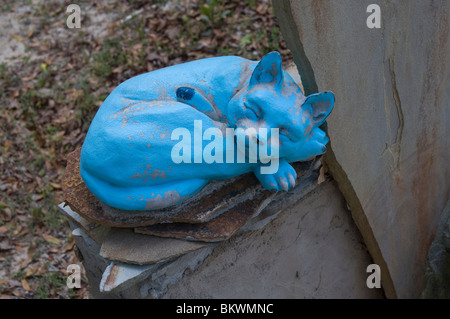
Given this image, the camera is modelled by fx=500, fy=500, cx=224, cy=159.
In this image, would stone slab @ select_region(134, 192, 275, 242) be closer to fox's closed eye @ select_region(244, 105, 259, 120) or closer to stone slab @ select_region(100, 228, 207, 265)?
stone slab @ select_region(100, 228, 207, 265)

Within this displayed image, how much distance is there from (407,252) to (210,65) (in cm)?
191

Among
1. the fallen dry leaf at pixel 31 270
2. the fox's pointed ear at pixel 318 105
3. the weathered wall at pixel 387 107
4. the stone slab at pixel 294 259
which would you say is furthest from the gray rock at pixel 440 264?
the fallen dry leaf at pixel 31 270

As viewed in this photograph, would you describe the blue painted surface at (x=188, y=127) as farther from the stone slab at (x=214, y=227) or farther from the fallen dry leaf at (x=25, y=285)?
the fallen dry leaf at (x=25, y=285)

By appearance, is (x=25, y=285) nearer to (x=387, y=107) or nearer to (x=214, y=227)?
(x=214, y=227)

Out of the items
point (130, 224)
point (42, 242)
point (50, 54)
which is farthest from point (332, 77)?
point (50, 54)

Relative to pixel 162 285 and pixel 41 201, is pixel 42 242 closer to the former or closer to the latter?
pixel 41 201

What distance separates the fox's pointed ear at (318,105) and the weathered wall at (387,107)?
0.66ft

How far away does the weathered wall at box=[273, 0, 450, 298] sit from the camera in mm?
2203

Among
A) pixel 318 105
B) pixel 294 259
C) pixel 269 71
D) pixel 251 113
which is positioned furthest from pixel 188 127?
pixel 294 259

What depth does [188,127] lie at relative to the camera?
211 centimetres

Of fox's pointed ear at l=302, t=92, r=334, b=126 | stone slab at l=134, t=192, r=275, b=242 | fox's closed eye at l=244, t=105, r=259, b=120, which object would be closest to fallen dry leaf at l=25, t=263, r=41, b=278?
stone slab at l=134, t=192, r=275, b=242

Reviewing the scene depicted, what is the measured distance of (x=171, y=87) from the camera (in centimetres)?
228

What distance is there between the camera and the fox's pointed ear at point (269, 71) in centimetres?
202

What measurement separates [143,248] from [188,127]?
63cm
